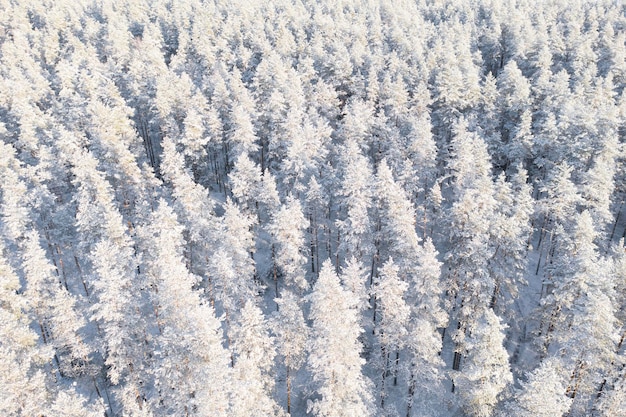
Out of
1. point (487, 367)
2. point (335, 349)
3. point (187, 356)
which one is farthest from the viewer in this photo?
point (487, 367)

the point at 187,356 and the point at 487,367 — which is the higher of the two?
the point at 187,356

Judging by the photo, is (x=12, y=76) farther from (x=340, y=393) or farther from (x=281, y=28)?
(x=340, y=393)

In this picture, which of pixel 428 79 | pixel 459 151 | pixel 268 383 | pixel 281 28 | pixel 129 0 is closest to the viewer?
pixel 268 383

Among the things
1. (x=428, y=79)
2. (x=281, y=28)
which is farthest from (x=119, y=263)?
(x=281, y=28)

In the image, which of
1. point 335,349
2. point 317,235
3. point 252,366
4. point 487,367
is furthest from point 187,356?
point 317,235

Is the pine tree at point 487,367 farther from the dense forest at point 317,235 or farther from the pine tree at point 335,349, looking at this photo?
the pine tree at point 335,349

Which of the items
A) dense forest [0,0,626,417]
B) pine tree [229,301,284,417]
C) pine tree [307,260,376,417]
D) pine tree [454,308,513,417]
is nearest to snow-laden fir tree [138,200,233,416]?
dense forest [0,0,626,417]

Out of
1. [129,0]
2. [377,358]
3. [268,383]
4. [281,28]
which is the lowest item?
[377,358]

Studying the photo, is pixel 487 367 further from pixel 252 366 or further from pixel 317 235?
pixel 317 235

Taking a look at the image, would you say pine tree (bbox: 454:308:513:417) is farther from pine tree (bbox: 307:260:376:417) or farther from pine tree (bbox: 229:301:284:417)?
pine tree (bbox: 229:301:284:417)
